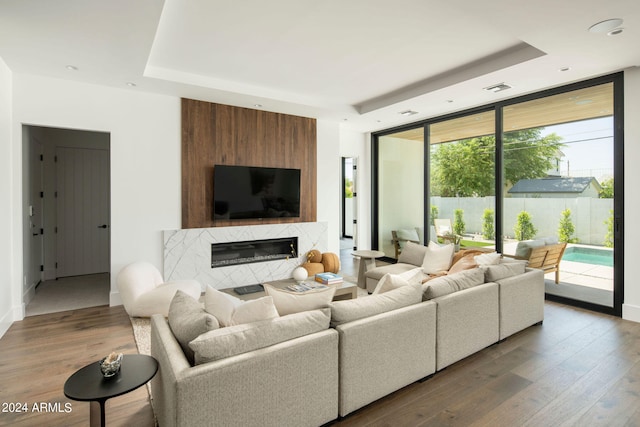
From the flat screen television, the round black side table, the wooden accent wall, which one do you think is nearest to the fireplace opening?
the wooden accent wall

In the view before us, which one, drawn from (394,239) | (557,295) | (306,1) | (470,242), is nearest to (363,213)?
(394,239)

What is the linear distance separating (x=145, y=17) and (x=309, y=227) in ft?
12.7

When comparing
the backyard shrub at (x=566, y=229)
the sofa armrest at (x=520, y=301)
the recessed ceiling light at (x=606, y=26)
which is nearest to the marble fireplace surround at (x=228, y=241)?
the sofa armrest at (x=520, y=301)

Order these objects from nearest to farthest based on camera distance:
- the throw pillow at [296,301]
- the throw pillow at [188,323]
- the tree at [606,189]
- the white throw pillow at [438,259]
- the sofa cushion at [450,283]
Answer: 1. the throw pillow at [188,323]
2. the throw pillow at [296,301]
3. the sofa cushion at [450,283]
4. the tree at [606,189]
5. the white throw pillow at [438,259]

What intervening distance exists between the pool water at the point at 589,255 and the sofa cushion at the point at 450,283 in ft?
6.65

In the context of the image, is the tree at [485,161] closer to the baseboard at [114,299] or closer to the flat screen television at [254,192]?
the flat screen television at [254,192]

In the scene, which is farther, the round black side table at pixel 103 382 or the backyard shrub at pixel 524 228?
the backyard shrub at pixel 524 228

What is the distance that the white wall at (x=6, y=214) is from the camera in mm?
3525

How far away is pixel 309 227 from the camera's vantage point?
5.94m

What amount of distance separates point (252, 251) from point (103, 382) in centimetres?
390

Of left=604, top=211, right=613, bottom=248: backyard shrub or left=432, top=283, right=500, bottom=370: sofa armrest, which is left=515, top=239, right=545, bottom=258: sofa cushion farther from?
left=432, top=283, right=500, bottom=370: sofa armrest

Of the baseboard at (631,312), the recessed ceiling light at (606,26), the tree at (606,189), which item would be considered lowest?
the baseboard at (631,312)

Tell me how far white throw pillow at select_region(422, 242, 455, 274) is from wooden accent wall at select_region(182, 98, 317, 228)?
7.21 ft

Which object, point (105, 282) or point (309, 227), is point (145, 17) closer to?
point (309, 227)
